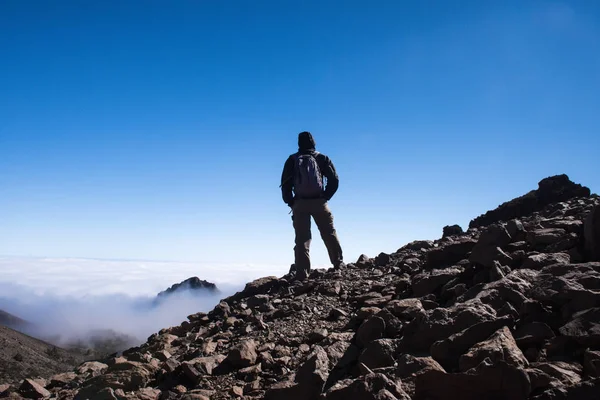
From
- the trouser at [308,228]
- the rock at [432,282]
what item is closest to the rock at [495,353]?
the rock at [432,282]

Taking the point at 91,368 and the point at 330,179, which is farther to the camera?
the point at 330,179

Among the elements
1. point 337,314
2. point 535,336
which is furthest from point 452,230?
point 535,336

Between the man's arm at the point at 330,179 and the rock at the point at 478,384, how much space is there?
8959mm

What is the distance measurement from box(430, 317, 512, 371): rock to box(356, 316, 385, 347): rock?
43.2 inches

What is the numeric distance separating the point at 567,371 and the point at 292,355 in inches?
131

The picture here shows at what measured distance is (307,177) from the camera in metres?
12.0

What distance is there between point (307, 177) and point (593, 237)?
7303 millimetres

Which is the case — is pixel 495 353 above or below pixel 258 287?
below

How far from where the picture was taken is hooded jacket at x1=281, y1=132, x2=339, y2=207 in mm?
12344

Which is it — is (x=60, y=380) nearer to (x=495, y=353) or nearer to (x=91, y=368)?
(x=91, y=368)

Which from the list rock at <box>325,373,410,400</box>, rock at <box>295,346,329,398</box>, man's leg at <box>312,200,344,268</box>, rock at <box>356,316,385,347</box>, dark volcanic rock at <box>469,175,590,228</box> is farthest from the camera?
dark volcanic rock at <box>469,175,590,228</box>

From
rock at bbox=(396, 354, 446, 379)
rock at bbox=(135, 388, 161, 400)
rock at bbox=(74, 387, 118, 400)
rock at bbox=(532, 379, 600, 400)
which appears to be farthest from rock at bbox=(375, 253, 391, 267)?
rock at bbox=(532, 379, 600, 400)

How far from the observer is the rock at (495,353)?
3686 millimetres

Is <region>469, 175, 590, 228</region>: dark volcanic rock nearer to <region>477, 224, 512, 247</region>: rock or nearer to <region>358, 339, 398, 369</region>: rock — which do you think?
<region>477, 224, 512, 247</region>: rock
